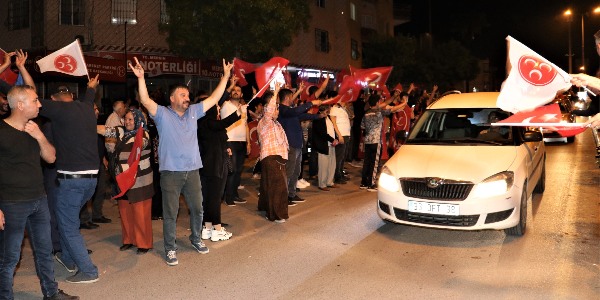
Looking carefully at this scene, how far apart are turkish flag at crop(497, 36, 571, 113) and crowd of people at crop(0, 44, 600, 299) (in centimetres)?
22

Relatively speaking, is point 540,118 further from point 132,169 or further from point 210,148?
point 132,169

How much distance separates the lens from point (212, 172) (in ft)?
24.6

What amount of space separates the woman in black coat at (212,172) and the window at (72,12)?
1664cm

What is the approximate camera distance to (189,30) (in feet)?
71.7

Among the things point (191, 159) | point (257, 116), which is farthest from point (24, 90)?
point (257, 116)

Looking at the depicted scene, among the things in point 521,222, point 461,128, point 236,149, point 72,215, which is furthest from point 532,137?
point 72,215

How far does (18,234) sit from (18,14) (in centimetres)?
2058

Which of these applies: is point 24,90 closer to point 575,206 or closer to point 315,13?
point 575,206

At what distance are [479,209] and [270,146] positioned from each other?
10.4 feet

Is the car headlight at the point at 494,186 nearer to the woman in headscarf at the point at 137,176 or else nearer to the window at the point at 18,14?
the woman in headscarf at the point at 137,176

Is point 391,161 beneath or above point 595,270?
above

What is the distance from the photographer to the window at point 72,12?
2195cm

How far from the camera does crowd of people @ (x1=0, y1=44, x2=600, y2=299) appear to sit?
487 centimetres

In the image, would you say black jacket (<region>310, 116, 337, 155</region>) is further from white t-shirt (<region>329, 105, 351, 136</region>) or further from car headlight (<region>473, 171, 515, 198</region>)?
car headlight (<region>473, 171, 515, 198</region>)
